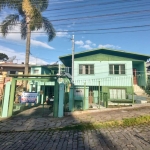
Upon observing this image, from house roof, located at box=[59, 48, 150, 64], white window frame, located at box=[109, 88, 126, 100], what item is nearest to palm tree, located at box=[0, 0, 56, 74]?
house roof, located at box=[59, 48, 150, 64]

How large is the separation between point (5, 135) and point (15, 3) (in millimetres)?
14297

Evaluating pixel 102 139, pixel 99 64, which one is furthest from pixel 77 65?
pixel 102 139

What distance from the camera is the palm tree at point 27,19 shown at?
622 inches

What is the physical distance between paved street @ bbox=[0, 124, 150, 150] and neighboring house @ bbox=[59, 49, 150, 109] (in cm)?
1128

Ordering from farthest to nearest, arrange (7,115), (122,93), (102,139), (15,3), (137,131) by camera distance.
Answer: (122,93) < (15,3) < (7,115) < (137,131) < (102,139)

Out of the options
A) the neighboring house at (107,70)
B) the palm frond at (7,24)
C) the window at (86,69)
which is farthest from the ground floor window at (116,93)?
the palm frond at (7,24)

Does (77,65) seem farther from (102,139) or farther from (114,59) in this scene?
(102,139)

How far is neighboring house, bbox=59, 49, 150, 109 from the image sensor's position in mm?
17734

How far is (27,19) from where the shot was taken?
17.1 metres

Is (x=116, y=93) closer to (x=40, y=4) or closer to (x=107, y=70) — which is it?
(x=107, y=70)

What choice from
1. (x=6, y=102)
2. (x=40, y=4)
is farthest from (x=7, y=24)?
(x=6, y=102)

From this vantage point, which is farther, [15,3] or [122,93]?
[122,93]

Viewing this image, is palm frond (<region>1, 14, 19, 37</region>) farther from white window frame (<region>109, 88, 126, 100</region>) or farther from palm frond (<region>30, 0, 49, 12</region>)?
white window frame (<region>109, 88, 126, 100</region>)

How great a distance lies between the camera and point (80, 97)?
10.8 m
